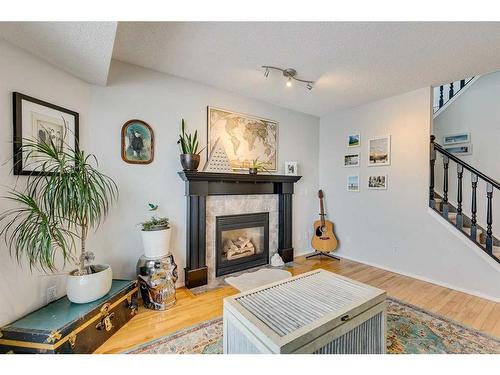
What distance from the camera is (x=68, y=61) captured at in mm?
1751

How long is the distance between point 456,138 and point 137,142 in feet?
13.9

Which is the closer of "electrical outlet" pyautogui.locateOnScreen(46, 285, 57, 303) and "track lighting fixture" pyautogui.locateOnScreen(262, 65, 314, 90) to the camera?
"electrical outlet" pyautogui.locateOnScreen(46, 285, 57, 303)

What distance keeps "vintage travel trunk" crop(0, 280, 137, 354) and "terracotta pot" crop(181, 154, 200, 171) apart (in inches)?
Result: 50.3

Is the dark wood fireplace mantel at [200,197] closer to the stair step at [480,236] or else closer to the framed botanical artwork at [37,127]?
the framed botanical artwork at [37,127]

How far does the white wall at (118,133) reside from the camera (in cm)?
154

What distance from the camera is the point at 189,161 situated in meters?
2.46

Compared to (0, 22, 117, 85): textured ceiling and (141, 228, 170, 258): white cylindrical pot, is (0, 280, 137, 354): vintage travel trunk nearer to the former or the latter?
(141, 228, 170, 258): white cylindrical pot

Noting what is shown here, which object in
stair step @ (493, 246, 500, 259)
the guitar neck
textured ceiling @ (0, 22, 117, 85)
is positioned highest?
textured ceiling @ (0, 22, 117, 85)

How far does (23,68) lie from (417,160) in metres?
4.01

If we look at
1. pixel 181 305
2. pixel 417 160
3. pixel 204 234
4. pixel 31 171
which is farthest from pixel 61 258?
pixel 417 160

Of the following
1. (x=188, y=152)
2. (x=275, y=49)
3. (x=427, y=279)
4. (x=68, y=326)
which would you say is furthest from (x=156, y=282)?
(x=427, y=279)

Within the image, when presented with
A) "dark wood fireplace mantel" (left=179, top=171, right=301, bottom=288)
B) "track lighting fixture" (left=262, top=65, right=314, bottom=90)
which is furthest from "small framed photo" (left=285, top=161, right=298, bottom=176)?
"track lighting fixture" (left=262, top=65, right=314, bottom=90)

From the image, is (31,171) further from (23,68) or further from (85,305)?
(85,305)

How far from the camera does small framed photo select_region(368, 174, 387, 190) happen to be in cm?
320
